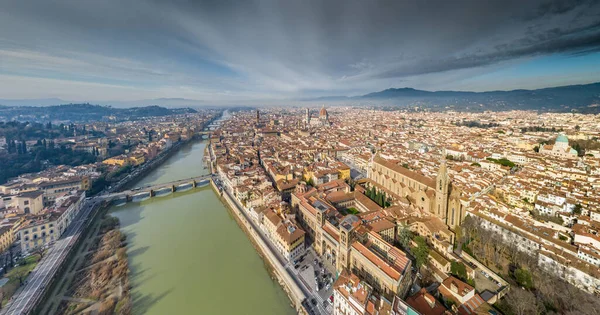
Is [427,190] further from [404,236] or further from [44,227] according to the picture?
[44,227]

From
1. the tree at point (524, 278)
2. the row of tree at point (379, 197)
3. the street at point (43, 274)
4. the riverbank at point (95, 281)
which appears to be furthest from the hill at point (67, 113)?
the tree at point (524, 278)

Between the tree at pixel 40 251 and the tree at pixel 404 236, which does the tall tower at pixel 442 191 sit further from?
the tree at pixel 40 251

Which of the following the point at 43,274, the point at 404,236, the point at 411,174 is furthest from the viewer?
the point at 411,174

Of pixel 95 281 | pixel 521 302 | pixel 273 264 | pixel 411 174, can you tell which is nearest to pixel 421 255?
pixel 521 302

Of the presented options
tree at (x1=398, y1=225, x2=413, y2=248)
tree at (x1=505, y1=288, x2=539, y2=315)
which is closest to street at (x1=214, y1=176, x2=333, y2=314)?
tree at (x1=398, y1=225, x2=413, y2=248)

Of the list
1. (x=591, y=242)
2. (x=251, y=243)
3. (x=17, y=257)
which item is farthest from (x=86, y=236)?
(x=591, y=242)

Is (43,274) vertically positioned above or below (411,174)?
below

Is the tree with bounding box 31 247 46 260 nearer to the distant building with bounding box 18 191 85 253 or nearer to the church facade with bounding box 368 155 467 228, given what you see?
the distant building with bounding box 18 191 85 253
